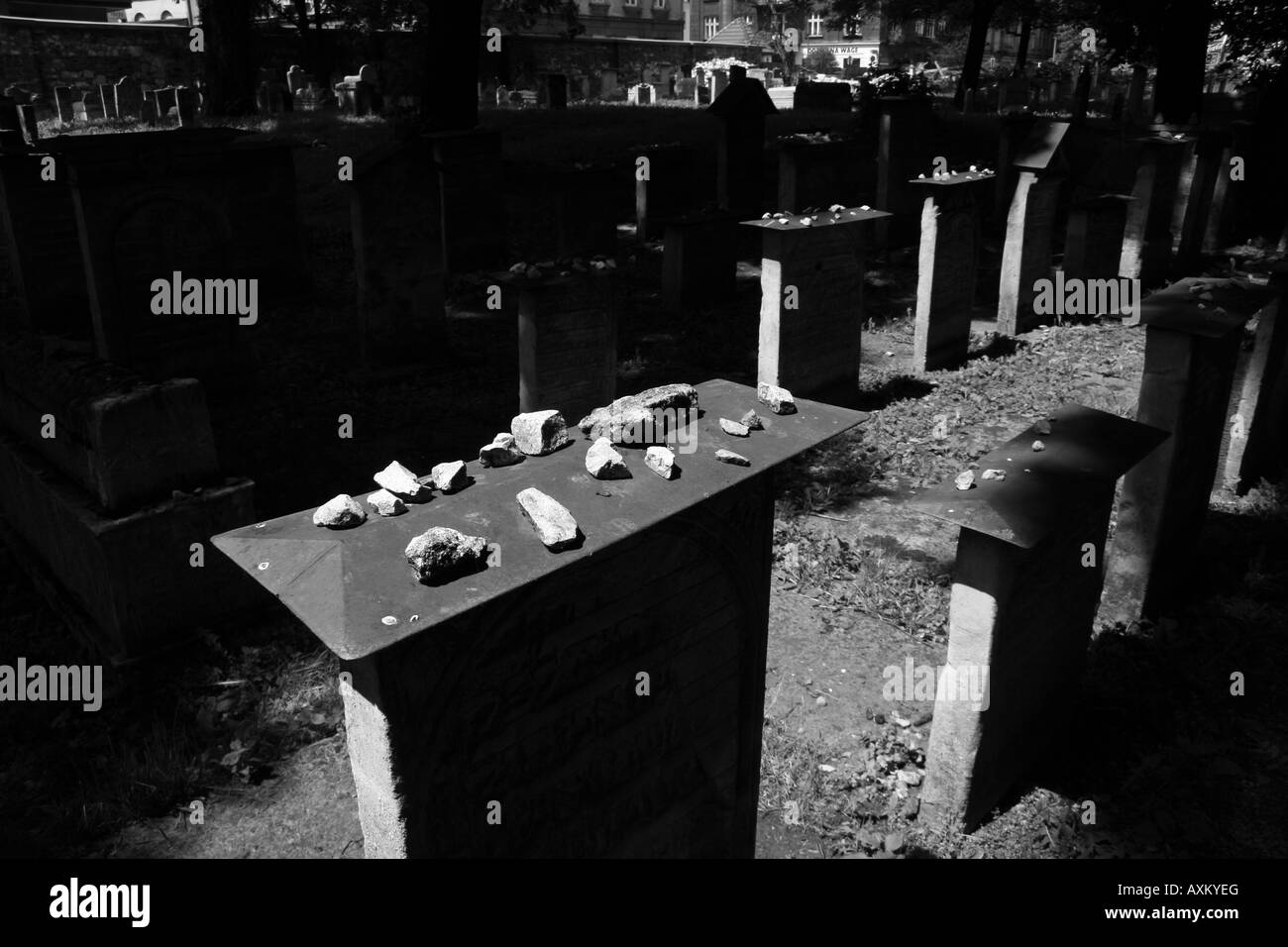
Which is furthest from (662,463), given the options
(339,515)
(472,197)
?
(472,197)

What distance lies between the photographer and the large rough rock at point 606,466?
305cm

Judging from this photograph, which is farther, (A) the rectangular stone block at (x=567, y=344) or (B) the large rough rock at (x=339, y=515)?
(A) the rectangular stone block at (x=567, y=344)

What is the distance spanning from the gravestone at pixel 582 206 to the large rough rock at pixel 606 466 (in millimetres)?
9631

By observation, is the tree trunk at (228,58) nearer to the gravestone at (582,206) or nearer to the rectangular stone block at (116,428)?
the gravestone at (582,206)

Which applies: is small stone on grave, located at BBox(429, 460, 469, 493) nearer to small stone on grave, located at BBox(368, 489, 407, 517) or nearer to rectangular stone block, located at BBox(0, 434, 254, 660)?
small stone on grave, located at BBox(368, 489, 407, 517)

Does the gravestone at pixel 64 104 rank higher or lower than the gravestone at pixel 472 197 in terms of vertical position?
higher

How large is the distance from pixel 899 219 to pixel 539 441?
1322 cm

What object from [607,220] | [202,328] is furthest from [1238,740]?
[607,220]

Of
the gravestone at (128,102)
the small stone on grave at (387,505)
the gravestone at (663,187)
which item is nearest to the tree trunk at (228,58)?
the gravestone at (128,102)

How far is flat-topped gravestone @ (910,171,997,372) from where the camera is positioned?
9742 millimetres

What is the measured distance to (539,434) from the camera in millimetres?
3299

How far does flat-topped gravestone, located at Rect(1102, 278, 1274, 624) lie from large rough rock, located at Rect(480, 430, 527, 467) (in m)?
3.86

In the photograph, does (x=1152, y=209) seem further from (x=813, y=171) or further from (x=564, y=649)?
(x=564, y=649)

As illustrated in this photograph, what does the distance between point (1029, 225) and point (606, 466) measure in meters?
9.56
